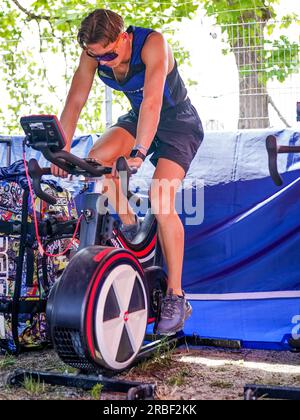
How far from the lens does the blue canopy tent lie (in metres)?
3.86

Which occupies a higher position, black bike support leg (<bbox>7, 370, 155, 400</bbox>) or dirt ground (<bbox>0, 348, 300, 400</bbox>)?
black bike support leg (<bbox>7, 370, 155, 400</bbox>)

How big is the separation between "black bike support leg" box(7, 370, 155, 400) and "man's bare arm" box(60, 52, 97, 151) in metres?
1.20

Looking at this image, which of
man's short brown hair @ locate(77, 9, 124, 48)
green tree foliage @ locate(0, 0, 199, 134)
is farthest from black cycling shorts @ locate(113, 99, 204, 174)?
green tree foliage @ locate(0, 0, 199, 134)

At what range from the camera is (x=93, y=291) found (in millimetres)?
2713

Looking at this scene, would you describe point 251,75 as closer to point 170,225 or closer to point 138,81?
point 138,81

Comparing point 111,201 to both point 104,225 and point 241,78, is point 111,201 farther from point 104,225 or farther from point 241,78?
point 241,78

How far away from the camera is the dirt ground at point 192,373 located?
9.62 ft

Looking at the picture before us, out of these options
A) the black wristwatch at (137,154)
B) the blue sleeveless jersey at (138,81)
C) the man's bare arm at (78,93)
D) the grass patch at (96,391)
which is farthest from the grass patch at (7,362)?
the blue sleeveless jersey at (138,81)

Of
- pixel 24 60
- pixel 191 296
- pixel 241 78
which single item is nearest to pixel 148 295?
pixel 191 296

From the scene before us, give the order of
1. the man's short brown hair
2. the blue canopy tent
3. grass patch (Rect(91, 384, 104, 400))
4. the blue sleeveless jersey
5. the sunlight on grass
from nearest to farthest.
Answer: grass patch (Rect(91, 384, 104, 400))
the man's short brown hair
the blue sleeveless jersey
the sunlight on grass
the blue canopy tent

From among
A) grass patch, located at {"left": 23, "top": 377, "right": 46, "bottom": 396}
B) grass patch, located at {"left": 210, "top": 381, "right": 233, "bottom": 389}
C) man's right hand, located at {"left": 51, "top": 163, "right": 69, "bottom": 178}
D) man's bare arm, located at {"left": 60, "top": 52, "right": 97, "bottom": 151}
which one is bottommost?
grass patch, located at {"left": 210, "top": 381, "right": 233, "bottom": 389}

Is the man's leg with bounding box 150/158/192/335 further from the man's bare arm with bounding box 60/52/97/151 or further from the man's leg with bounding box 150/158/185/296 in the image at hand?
the man's bare arm with bounding box 60/52/97/151

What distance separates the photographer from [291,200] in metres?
3.88
